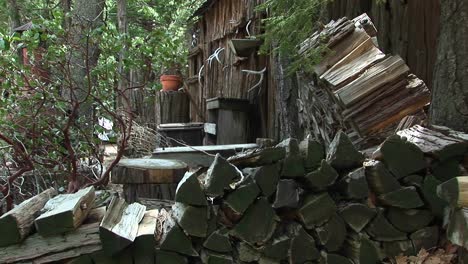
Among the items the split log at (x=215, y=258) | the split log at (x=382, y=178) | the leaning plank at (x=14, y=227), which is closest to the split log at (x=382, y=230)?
the split log at (x=382, y=178)

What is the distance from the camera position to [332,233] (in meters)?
2.21

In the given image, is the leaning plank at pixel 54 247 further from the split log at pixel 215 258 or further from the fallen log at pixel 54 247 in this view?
the split log at pixel 215 258

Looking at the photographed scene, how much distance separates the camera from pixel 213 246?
2.16 m

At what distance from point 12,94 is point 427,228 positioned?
429 cm

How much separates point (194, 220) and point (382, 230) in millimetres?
995

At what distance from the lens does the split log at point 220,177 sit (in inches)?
83.7

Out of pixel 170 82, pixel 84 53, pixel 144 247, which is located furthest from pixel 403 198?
pixel 170 82

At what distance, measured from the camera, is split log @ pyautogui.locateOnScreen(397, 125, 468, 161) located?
Result: 7.18ft

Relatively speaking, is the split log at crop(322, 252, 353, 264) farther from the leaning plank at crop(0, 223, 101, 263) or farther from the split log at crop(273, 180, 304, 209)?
the leaning plank at crop(0, 223, 101, 263)

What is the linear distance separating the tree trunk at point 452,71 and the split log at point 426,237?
2.57 ft

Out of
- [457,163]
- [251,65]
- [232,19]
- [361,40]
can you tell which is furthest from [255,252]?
[232,19]

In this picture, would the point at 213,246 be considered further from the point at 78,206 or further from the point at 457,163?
the point at 457,163

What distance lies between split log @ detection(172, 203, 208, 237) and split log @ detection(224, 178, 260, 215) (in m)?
0.13

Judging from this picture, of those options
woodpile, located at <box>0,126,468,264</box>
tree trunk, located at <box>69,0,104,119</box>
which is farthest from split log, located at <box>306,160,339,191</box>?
tree trunk, located at <box>69,0,104,119</box>
